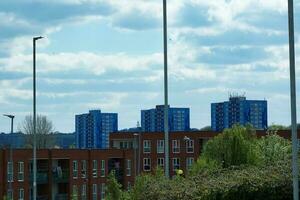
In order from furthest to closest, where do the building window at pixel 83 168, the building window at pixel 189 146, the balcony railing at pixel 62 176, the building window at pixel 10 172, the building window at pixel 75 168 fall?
the building window at pixel 189 146, the building window at pixel 83 168, the building window at pixel 75 168, the balcony railing at pixel 62 176, the building window at pixel 10 172

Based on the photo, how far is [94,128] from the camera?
148 meters

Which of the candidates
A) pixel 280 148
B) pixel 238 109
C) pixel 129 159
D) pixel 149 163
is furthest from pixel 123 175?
pixel 238 109

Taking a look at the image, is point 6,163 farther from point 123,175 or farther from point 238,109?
point 238,109

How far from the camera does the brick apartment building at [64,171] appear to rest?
77250 millimetres

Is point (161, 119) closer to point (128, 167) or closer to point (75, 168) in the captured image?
point (128, 167)

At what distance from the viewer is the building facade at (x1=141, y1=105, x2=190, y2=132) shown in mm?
141875

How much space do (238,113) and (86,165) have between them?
53.5 metres

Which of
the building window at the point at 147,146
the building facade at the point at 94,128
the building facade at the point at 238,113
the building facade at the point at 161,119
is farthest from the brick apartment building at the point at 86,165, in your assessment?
the building facade at the point at 94,128

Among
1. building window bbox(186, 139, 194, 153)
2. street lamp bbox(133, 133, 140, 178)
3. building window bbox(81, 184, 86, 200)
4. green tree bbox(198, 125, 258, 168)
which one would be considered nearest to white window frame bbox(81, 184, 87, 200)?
building window bbox(81, 184, 86, 200)

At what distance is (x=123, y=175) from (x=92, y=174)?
484 centimetres

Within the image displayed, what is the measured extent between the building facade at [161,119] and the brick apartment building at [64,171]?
48.3 metres

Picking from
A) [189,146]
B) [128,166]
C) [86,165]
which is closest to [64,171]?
[86,165]

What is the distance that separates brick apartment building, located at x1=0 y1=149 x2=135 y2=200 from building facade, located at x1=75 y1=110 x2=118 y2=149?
54.7 m

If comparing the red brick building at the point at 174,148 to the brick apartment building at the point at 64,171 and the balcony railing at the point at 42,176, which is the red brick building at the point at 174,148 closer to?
the brick apartment building at the point at 64,171
